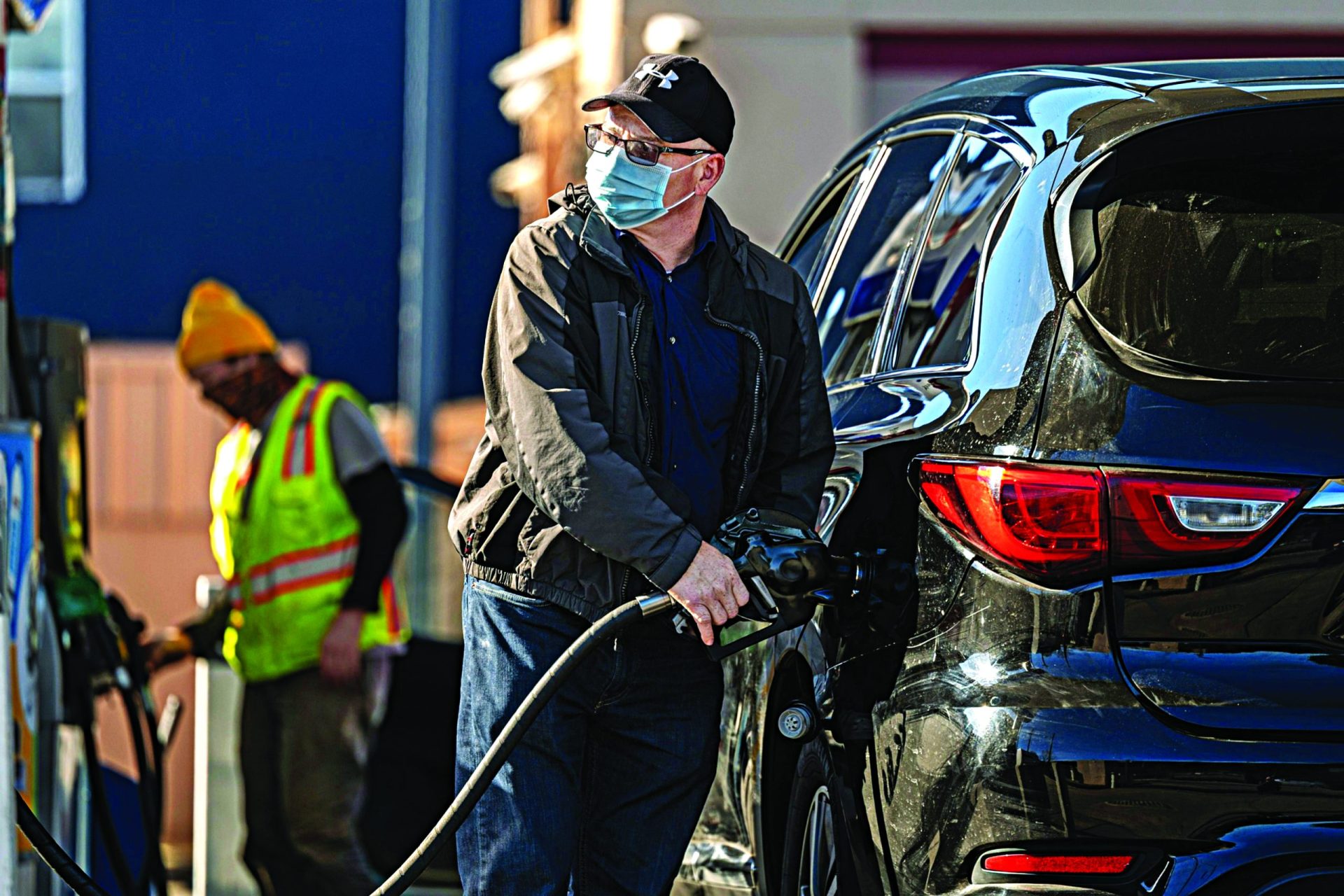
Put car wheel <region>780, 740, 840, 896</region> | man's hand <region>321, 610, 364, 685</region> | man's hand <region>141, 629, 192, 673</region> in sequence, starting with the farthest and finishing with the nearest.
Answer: man's hand <region>141, 629, 192, 673</region> → man's hand <region>321, 610, 364, 685</region> → car wheel <region>780, 740, 840, 896</region>

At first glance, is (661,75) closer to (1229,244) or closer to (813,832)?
(1229,244)

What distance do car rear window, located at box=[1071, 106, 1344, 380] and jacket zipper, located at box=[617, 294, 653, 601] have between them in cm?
81

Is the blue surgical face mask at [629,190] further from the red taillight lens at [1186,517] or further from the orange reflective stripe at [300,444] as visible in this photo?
the orange reflective stripe at [300,444]

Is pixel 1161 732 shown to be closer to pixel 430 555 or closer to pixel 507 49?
pixel 430 555

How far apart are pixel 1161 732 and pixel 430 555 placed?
9296 mm

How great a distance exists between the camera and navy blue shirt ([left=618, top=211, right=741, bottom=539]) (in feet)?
12.1

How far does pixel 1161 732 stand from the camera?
2938 mm

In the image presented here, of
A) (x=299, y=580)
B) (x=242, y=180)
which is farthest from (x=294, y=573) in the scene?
(x=242, y=180)

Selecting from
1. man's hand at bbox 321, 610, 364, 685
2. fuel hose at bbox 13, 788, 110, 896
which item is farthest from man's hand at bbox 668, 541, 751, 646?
man's hand at bbox 321, 610, 364, 685

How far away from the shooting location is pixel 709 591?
3.46 m

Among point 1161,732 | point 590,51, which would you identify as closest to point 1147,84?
point 1161,732

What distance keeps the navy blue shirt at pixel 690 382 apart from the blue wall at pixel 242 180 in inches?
594

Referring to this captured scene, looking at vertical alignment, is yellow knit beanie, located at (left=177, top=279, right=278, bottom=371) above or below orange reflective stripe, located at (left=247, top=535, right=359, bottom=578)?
above

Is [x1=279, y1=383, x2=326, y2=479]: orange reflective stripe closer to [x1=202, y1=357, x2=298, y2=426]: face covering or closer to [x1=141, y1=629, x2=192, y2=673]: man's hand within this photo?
[x1=202, y1=357, x2=298, y2=426]: face covering
